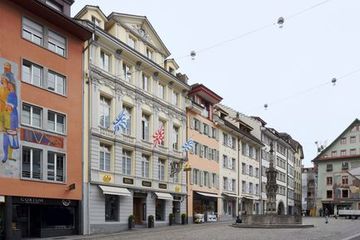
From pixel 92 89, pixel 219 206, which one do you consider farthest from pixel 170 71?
pixel 219 206

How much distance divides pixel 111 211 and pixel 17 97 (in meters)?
12.7

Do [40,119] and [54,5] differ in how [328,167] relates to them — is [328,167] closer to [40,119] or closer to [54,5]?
[54,5]

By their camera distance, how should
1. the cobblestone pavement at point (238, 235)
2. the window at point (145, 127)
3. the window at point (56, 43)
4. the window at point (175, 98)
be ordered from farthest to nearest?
the window at point (175, 98), the window at point (145, 127), the window at point (56, 43), the cobblestone pavement at point (238, 235)

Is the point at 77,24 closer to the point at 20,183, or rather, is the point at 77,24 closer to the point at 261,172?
the point at 20,183

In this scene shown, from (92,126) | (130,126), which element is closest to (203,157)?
(130,126)

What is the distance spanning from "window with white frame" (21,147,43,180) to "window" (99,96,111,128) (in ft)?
25.1

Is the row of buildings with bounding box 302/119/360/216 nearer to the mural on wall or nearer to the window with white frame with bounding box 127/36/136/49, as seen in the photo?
the window with white frame with bounding box 127/36/136/49

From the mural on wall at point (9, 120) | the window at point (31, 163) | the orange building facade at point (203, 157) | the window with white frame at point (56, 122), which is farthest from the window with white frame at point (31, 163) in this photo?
the orange building facade at point (203, 157)

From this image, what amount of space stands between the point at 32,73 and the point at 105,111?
27.9 ft

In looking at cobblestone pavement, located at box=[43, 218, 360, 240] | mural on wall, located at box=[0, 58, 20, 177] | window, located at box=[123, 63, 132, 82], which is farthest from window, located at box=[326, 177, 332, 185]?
mural on wall, located at box=[0, 58, 20, 177]

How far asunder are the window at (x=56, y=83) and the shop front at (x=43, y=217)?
684 centimetres

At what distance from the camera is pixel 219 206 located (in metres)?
59.3

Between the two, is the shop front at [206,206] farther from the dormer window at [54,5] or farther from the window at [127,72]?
the dormer window at [54,5]

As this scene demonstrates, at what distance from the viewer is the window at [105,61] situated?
3759cm
